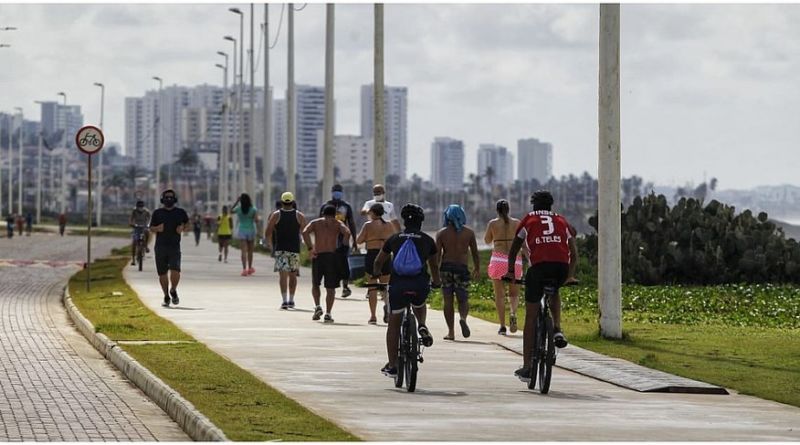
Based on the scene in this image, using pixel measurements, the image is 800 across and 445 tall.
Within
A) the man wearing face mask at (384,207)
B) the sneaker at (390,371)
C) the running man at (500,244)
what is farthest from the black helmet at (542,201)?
the man wearing face mask at (384,207)

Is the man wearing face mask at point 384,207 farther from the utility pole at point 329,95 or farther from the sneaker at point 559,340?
the utility pole at point 329,95

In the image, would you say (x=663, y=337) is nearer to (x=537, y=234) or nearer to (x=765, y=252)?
(x=537, y=234)

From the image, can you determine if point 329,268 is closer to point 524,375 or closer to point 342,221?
point 342,221

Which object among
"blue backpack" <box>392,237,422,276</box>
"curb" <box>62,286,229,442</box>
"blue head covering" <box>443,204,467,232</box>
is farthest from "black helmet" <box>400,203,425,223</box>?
"blue head covering" <box>443,204,467,232</box>

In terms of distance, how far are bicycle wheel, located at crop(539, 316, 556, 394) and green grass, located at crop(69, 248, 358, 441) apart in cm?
236

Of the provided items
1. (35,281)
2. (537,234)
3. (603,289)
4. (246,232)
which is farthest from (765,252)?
(537,234)

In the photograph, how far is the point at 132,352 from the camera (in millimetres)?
21188

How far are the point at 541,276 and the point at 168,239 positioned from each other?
14.0 m

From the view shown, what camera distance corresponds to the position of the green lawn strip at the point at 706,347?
19.1 meters

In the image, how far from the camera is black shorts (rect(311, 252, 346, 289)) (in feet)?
87.6

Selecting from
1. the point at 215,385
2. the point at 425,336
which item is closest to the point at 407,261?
the point at 425,336

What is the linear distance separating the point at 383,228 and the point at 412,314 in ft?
29.1

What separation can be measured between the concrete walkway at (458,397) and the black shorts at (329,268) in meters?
0.60

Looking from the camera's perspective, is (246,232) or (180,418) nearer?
(180,418)
